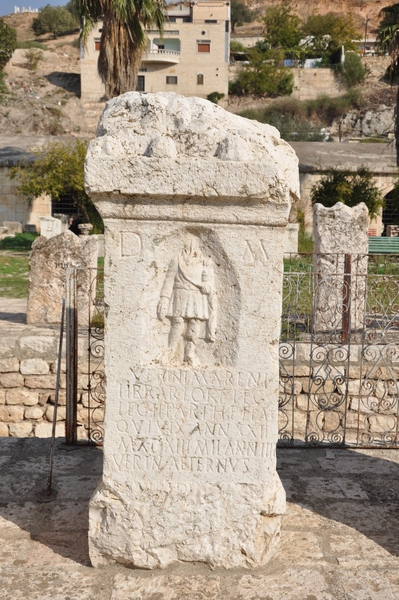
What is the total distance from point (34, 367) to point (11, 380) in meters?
0.28

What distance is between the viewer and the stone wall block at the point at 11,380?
7.03 meters

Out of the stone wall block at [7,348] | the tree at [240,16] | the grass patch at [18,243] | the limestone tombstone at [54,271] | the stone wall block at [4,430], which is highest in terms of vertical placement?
the tree at [240,16]

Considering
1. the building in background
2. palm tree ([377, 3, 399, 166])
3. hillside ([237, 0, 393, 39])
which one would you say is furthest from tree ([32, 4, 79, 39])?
palm tree ([377, 3, 399, 166])

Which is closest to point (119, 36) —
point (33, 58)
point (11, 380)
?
point (11, 380)

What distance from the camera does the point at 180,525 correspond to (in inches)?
131

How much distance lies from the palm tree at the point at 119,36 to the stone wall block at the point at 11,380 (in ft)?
28.1

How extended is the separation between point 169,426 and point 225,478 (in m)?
0.38

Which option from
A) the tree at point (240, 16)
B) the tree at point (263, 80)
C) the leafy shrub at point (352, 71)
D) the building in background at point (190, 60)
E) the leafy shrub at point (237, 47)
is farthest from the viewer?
the tree at point (240, 16)

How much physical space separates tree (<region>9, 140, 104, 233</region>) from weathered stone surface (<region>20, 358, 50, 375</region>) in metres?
11.7

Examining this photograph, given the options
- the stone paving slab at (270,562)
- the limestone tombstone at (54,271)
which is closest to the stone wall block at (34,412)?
the limestone tombstone at (54,271)

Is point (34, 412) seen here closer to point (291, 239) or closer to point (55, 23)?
point (291, 239)

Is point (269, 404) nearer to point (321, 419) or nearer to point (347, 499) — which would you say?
point (347, 499)

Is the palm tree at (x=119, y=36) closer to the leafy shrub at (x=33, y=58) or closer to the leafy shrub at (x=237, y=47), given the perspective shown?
the leafy shrub at (x=33, y=58)

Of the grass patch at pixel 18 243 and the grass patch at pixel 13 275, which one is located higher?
the grass patch at pixel 18 243
